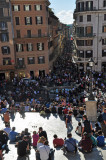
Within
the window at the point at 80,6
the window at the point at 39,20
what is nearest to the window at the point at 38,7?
the window at the point at 39,20

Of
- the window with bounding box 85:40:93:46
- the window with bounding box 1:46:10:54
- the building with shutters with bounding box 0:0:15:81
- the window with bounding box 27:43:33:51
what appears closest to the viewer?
the building with shutters with bounding box 0:0:15:81

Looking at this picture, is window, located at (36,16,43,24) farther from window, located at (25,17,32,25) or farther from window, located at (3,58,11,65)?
window, located at (3,58,11,65)

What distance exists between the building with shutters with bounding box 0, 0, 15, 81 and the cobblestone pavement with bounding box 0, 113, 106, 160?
25.0m

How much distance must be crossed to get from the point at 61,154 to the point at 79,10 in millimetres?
38524

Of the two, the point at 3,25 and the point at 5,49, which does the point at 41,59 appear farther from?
the point at 3,25

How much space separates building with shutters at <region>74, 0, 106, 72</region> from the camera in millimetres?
42969

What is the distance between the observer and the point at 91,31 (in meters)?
44.4

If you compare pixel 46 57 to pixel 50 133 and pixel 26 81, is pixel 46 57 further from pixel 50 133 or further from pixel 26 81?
pixel 50 133

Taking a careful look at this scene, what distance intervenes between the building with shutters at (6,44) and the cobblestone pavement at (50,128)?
2496 cm

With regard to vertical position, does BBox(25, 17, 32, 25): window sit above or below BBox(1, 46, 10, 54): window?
above

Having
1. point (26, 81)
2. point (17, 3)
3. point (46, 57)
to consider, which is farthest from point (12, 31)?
point (26, 81)

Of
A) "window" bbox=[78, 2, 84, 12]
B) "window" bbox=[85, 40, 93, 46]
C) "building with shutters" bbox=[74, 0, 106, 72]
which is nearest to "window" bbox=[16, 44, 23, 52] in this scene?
"building with shutters" bbox=[74, 0, 106, 72]

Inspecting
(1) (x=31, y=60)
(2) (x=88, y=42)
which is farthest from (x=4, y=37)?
(2) (x=88, y=42)

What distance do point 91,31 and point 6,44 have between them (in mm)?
18544
